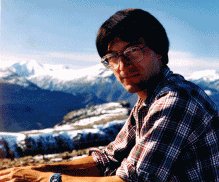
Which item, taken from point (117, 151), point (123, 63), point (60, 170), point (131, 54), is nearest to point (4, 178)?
point (60, 170)

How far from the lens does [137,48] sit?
328cm

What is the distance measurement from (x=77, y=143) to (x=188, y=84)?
73.0 ft

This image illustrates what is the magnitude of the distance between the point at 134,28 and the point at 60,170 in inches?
71.5

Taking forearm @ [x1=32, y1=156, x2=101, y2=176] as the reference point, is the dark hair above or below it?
above

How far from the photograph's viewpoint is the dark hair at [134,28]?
129 inches

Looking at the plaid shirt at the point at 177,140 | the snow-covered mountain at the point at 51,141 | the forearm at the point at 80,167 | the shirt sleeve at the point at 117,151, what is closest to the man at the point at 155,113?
the plaid shirt at the point at 177,140

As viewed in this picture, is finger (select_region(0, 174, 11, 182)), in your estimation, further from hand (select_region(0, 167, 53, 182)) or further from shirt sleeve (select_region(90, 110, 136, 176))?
shirt sleeve (select_region(90, 110, 136, 176))

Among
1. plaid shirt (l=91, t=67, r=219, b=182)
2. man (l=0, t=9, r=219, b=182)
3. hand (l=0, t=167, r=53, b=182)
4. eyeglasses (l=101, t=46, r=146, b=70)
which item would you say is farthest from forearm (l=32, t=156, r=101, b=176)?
eyeglasses (l=101, t=46, r=146, b=70)

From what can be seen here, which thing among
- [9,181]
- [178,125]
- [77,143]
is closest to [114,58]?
[178,125]

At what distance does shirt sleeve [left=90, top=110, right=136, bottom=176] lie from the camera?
13.4 feet

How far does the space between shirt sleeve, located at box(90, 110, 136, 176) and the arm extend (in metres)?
0.11

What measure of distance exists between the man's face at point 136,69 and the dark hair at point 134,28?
7 centimetres

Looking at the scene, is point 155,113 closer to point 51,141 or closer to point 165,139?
point 165,139

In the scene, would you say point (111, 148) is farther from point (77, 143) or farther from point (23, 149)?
point (77, 143)
